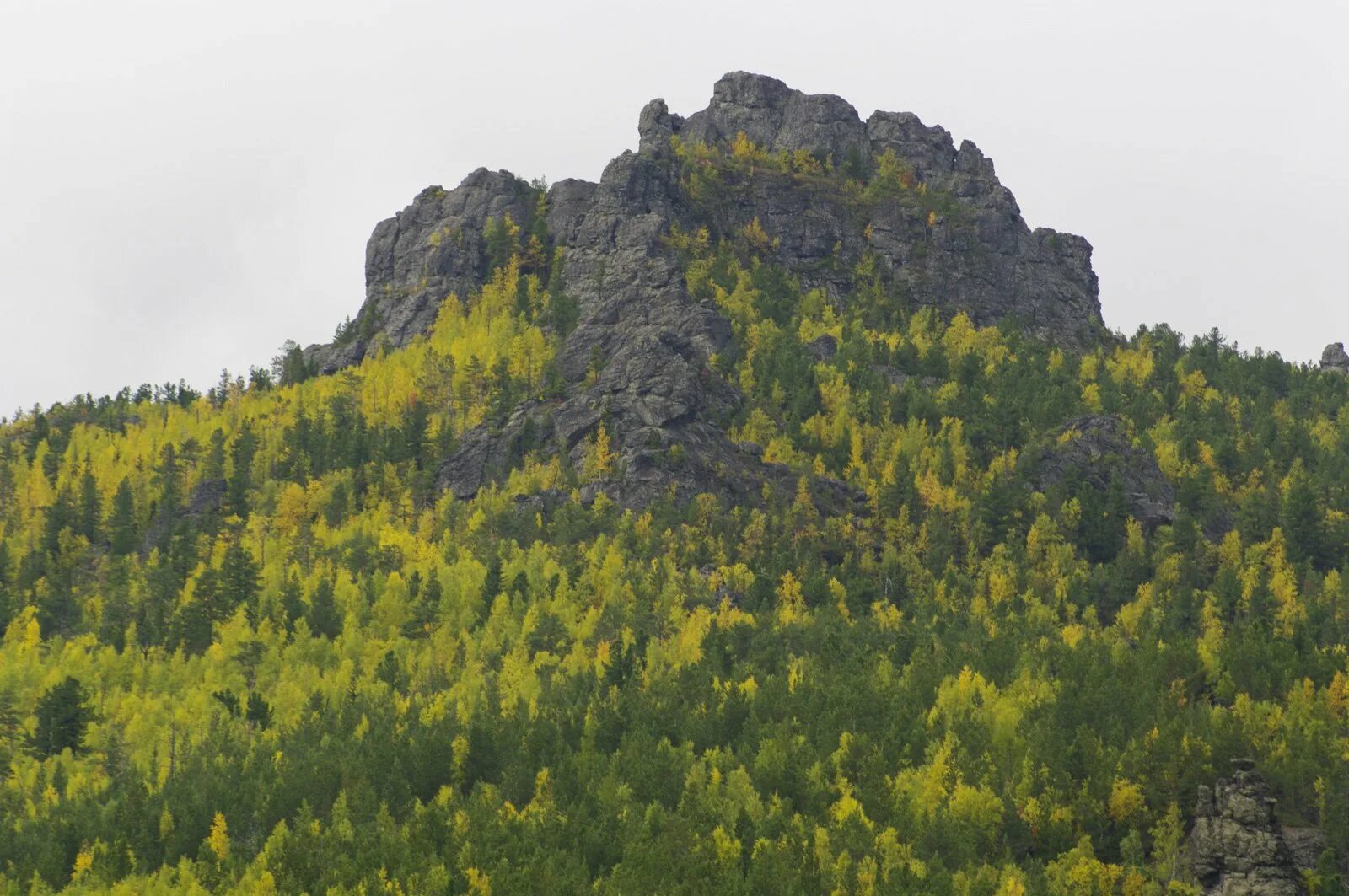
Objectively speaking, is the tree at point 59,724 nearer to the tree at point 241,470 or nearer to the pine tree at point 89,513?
the tree at point 241,470

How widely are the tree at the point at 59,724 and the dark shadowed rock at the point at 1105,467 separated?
9715 centimetres

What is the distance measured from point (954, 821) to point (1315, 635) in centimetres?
4716

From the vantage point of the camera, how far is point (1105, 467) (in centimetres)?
17175

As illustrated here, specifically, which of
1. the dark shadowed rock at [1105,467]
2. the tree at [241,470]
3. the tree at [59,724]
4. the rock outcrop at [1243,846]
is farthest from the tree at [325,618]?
the rock outcrop at [1243,846]

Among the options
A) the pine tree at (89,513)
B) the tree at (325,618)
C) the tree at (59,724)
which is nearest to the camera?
the tree at (59,724)

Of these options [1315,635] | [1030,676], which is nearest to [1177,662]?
[1030,676]

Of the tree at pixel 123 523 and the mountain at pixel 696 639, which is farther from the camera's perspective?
the tree at pixel 123 523

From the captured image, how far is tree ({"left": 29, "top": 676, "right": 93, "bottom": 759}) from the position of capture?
129 m

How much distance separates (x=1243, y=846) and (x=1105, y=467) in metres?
81.4

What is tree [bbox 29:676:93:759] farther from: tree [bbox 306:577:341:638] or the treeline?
tree [bbox 306:577:341:638]

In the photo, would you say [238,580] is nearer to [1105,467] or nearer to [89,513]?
[89,513]

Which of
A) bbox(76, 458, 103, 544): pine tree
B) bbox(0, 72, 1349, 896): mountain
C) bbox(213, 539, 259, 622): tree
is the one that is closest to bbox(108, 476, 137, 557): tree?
bbox(0, 72, 1349, 896): mountain

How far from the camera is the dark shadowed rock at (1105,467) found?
168375mm

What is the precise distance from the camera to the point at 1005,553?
158m
